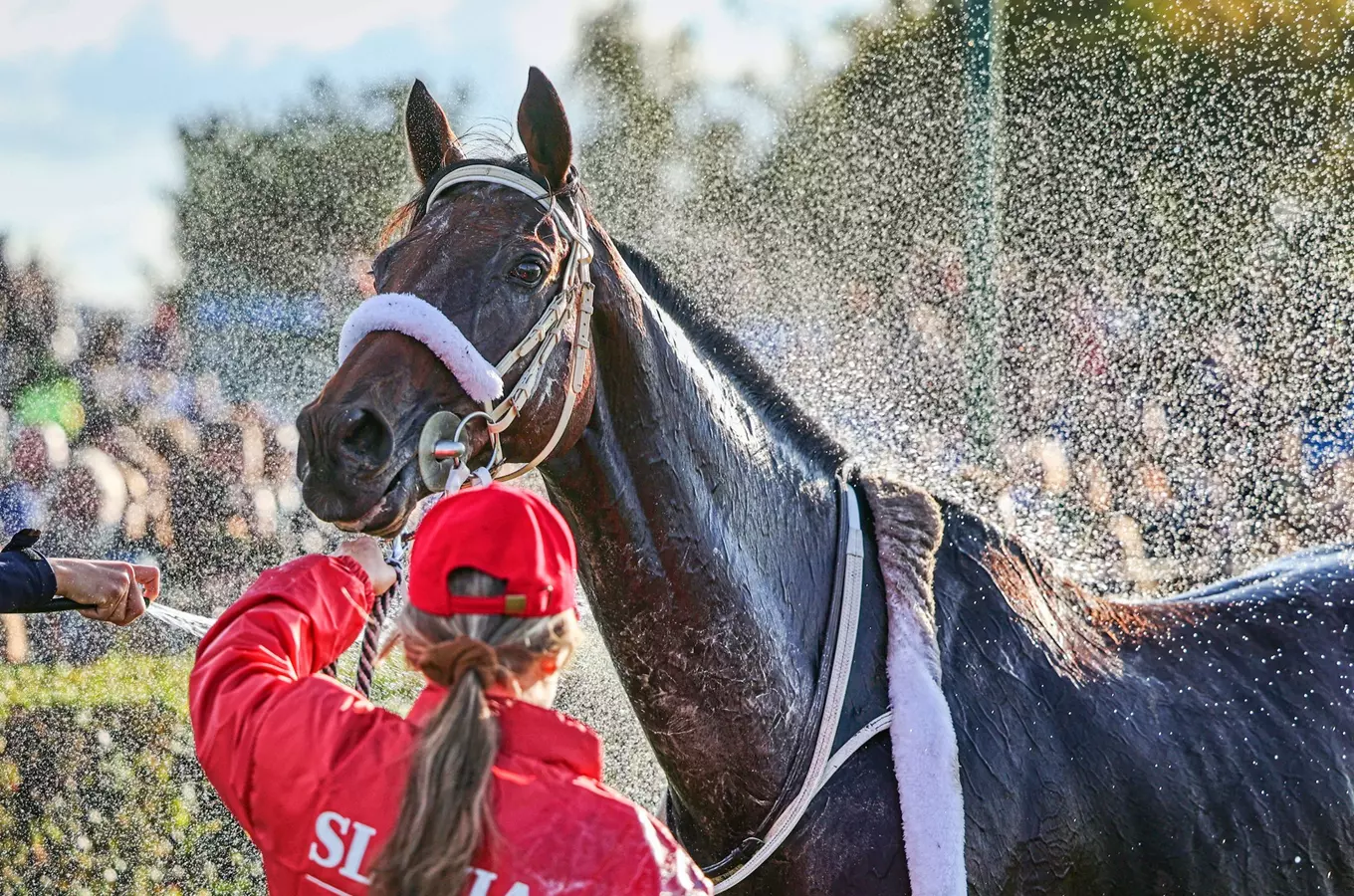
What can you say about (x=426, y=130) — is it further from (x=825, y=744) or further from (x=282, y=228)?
(x=282, y=228)

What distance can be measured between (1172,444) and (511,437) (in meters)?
5.67

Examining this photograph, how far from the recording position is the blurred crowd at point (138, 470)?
22.2 feet

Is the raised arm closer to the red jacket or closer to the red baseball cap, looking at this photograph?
the red jacket

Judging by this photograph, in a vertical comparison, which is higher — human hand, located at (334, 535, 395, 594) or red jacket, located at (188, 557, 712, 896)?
human hand, located at (334, 535, 395, 594)

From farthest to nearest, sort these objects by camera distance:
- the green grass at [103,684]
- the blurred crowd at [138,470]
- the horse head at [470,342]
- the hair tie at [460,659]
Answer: the blurred crowd at [138,470] < the green grass at [103,684] < the horse head at [470,342] < the hair tie at [460,659]

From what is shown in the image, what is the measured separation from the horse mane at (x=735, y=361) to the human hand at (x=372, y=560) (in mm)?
1014

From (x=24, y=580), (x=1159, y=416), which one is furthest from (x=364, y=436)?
(x=1159, y=416)

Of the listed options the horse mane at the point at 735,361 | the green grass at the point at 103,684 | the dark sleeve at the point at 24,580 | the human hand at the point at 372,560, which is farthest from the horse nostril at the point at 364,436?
the green grass at the point at 103,684

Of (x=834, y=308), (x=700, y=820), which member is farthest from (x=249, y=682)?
(x=834, y=308)

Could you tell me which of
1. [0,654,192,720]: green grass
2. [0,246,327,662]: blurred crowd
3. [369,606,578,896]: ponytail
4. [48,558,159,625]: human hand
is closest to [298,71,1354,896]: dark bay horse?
[369,606,578,896]: ponytail

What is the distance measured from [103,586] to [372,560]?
1.05m

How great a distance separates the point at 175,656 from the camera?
6723mm

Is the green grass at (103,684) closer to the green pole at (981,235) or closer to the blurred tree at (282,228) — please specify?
the blurred tree at (282,228)

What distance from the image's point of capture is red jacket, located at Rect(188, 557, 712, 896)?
56.3 inches
